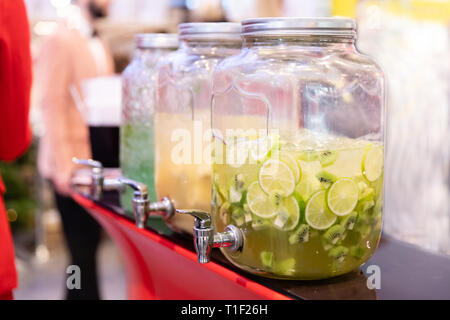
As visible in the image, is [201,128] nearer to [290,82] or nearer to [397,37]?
[290,82]

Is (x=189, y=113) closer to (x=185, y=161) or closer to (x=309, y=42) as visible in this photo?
(x=185, y=161)

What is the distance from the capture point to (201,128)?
1.08 metres

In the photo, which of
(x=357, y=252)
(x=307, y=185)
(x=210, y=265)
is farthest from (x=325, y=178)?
(x=210, y=265)

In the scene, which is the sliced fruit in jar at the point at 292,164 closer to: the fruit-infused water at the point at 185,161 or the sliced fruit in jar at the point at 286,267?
the sliced fruit in jar at the point at 286,267

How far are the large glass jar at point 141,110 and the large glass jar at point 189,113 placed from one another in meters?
0.08

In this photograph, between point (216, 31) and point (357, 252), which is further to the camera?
point (216, 31)

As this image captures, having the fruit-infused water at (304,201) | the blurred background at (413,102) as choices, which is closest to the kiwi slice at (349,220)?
the fruit-infused water at (304,201)

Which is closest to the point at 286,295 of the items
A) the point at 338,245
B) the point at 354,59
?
the point at 338,245

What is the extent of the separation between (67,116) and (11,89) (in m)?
1.06

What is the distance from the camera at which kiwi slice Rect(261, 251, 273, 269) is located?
33.8 inches

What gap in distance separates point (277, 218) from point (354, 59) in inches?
10.2

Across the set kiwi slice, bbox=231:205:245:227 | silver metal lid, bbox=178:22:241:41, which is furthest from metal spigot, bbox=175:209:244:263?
silver metal lid, bbox=178:22:241:41

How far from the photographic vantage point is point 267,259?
86 cm

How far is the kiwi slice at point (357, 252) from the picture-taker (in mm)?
870
